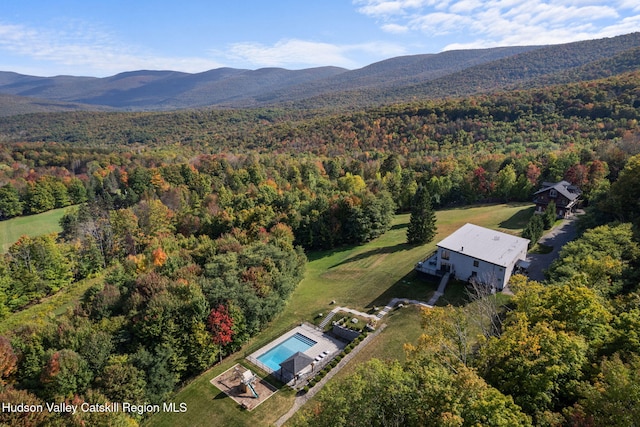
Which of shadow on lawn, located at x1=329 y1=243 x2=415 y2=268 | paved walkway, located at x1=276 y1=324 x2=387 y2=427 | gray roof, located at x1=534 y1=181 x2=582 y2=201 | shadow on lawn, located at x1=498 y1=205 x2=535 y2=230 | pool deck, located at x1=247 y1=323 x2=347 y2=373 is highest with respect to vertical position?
gray roof, located at x1=534 y1=181 x2=582 y2=201

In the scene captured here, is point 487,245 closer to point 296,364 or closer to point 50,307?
point 296,364

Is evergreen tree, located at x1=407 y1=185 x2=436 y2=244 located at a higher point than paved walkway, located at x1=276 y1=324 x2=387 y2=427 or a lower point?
higher

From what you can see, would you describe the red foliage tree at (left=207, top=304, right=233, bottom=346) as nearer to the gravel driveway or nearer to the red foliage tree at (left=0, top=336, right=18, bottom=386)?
the red foliage tree at (left=0, top=336, right=18, bottom=386)

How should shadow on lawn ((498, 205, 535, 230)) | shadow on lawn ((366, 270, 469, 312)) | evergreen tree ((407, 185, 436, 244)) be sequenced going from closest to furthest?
shadow on lawn ((366, 270, 469, 312)) → evergreen tree ((407, 185, 436, 244)) → shadow on lawn ((498, 205, 535, 230))

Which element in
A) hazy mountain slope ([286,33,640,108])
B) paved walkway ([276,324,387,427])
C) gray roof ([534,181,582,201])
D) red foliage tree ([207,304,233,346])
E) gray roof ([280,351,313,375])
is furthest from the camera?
hazy mountain slope ([286,33,640,108])

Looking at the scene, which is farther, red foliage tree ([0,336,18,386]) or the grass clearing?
the grass clearing

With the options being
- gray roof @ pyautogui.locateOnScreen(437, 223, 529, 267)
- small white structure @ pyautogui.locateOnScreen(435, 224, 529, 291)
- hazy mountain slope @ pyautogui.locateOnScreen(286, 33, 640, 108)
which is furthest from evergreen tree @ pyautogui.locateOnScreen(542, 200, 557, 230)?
hazy mountain slope @ pyautogui.locateOnScreen(286, 33, 640, 108)

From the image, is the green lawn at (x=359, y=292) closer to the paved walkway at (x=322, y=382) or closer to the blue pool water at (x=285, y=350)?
the paved walkway at (x=322, y=382)
